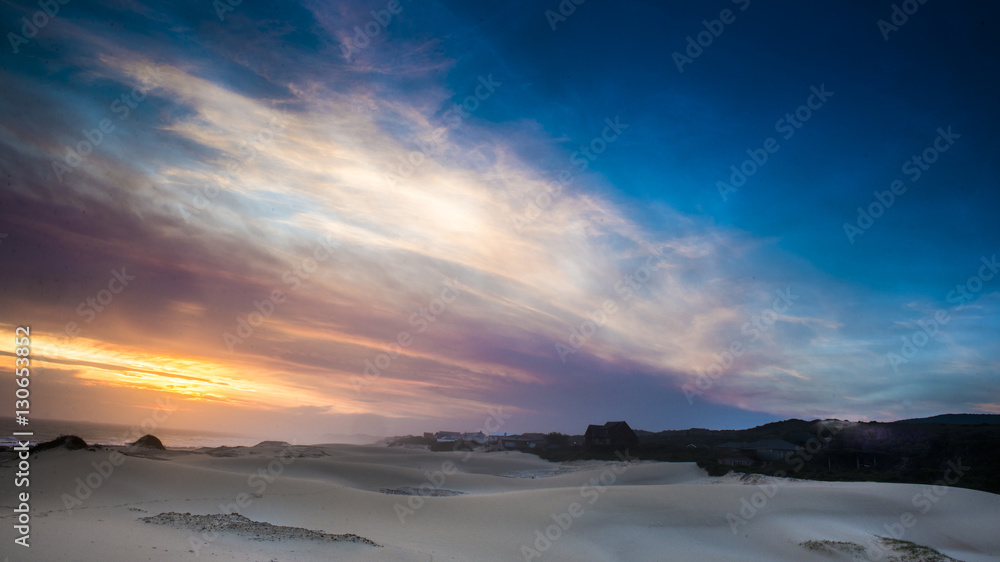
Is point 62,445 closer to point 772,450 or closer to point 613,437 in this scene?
point 772,450

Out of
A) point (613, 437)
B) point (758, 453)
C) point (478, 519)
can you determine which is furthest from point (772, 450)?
point (478, 519)

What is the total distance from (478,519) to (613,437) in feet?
156

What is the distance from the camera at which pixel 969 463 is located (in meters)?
35.9

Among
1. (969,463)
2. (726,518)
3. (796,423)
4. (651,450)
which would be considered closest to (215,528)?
(726,518)

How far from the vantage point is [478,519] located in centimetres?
2012

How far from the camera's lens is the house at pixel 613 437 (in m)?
63.2

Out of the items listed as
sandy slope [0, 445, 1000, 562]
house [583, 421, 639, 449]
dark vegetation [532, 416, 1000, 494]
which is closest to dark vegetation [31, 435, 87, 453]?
sandy slope [0, 445, 1000, 562]

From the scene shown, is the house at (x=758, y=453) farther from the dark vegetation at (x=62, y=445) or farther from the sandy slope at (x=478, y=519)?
the dark vegetation at (x=62, y=445)

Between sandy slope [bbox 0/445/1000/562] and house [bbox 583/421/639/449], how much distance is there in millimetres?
38595

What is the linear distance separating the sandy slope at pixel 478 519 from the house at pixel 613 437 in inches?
1519

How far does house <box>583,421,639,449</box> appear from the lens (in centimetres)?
6319

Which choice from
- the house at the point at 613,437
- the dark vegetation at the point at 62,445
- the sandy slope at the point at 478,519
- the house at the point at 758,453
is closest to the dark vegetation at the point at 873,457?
the house at the point at 758,453

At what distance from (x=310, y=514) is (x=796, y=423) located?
95335 mm

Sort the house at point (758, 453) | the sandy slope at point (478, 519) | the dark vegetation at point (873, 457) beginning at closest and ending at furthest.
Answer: the sandy slope at point (478, 519)
the dark vegetation at point (873, 457)
the house at point (758, 453)
